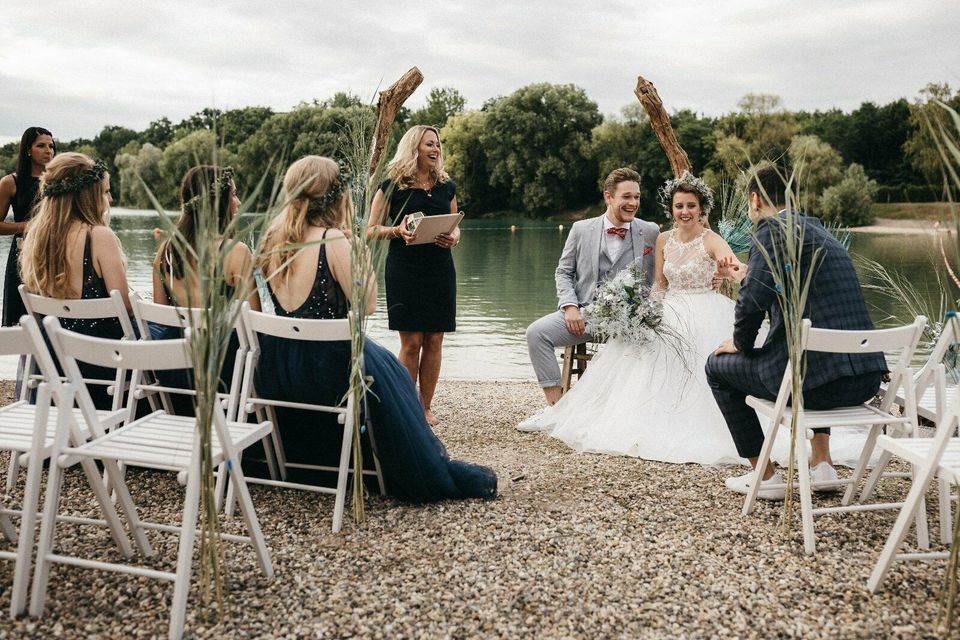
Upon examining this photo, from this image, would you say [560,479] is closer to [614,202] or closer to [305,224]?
[305,224]

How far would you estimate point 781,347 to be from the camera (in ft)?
13.9

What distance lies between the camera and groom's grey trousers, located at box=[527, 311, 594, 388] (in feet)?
22.6

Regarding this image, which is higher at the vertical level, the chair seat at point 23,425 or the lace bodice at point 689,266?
the lace bodice at point 689,266

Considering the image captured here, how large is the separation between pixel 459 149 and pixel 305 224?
174 feet

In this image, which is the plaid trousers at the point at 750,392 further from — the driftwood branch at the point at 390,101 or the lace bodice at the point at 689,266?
the driftwood branch at the point at 390,101

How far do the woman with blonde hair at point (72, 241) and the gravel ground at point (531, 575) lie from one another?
3.81 feet

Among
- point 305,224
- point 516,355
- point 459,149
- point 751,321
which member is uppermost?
point 459,149

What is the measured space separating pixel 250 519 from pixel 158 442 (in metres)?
0.47

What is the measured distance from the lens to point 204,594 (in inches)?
119

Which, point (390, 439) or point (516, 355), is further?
point (516, 355)

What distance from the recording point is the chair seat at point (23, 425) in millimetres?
3164

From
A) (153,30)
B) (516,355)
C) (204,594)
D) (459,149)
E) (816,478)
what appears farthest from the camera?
(459,149)

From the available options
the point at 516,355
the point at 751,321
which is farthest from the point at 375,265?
the point at 516,355

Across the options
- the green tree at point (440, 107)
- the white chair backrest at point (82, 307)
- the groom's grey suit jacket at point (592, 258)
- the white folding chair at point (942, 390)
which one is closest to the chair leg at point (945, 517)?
the white folding chair at point (942, 390)
